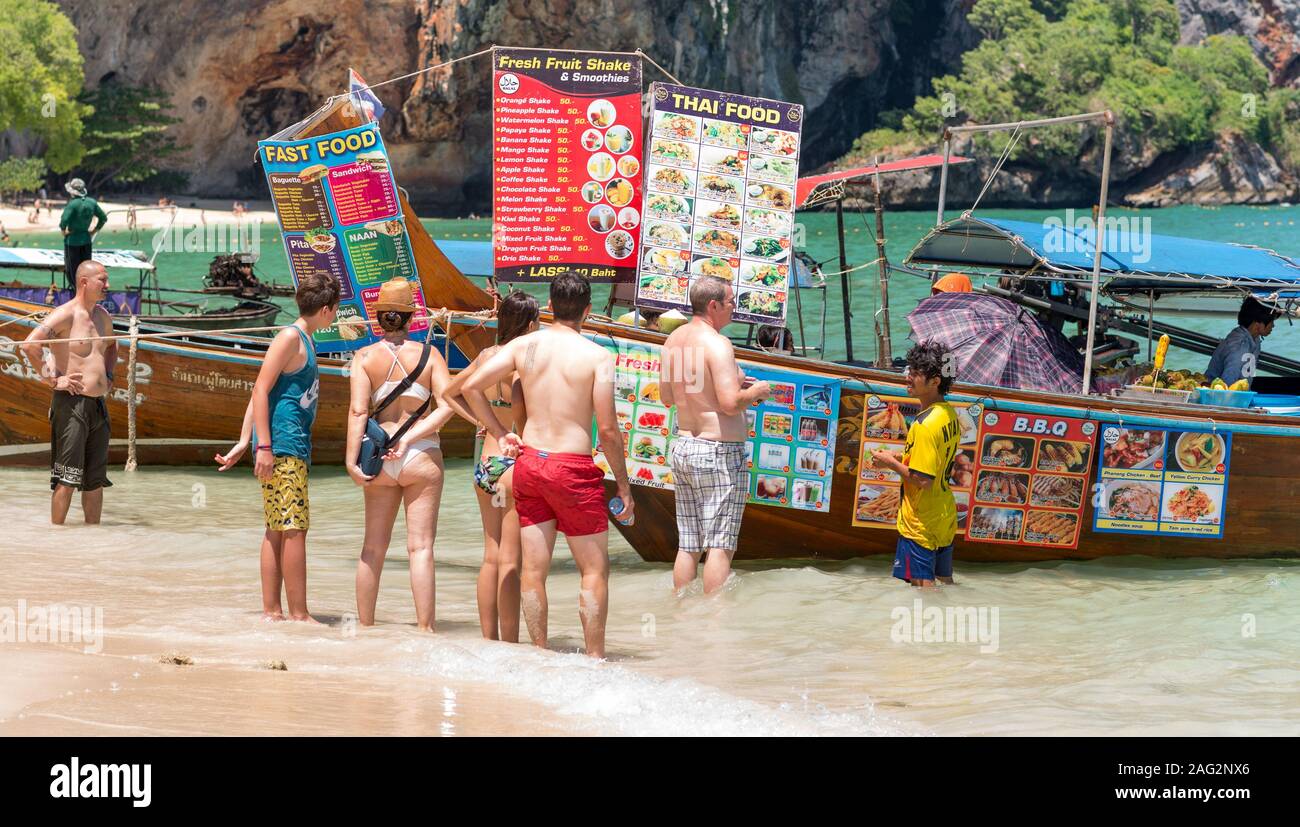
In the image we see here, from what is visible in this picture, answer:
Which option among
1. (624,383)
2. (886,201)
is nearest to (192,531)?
(624,383)

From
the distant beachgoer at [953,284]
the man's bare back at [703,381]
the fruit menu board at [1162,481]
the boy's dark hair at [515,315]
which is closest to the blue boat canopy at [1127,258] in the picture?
the distant beachgoer at [953,284]

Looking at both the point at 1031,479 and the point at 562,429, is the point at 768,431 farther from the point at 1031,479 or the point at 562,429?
the point at 562,429

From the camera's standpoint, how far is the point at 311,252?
9500 mm

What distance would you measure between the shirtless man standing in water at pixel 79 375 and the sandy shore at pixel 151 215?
129 feet

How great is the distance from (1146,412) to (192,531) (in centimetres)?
677

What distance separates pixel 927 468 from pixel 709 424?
1.18 meters

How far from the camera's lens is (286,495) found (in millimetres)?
6516

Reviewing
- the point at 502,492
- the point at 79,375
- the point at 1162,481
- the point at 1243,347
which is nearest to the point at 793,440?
the point at 1162,481

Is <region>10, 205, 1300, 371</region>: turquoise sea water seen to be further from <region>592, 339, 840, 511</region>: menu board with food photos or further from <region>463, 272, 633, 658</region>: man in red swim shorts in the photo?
<region>463, 272, 633, 658</region>: man in red swim shorts

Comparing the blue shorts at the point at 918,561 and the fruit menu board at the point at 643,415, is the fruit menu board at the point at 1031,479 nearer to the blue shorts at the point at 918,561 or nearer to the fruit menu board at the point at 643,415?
the blue shorts at the point at 918,561

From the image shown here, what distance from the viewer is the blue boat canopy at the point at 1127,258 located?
30.3ft

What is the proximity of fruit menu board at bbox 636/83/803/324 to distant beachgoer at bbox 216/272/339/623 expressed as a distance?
2.50 meters

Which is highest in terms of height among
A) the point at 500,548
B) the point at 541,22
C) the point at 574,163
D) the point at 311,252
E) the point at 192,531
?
the point at 541,22
